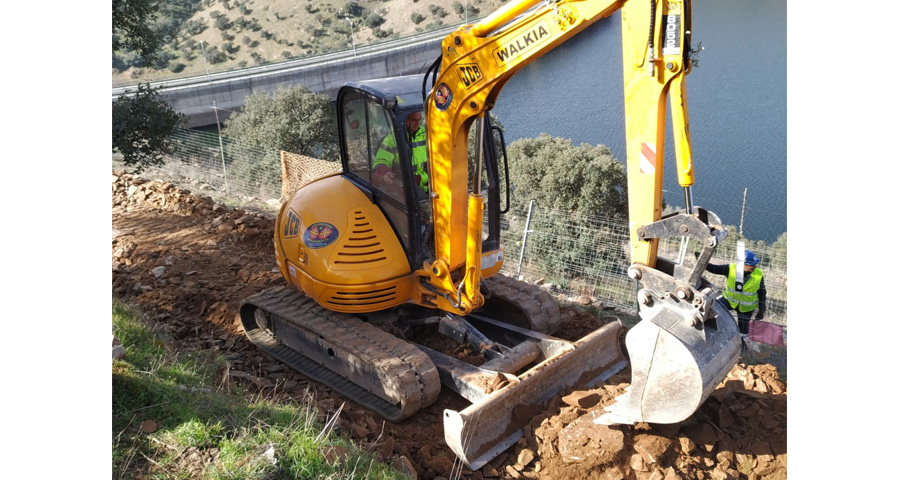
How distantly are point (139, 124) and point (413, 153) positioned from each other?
3929 millimetres

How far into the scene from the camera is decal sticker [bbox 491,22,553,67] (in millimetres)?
4379

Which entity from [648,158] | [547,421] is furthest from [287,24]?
[648,158]

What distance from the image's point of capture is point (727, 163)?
20.8m

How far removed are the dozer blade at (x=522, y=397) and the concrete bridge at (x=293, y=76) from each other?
59.9 feet

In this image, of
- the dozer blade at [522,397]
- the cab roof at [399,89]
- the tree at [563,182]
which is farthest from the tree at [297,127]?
the dozer blade at [522,397]

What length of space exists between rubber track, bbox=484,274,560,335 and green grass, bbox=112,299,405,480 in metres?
2.29

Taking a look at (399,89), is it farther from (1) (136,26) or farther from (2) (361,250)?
(1) (136,26)

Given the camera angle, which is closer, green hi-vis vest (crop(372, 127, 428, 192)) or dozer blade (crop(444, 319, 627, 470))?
dozer blade (crop(444, 319, 627, 470))

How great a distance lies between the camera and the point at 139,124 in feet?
25.8

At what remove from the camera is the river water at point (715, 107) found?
18500 millimetres

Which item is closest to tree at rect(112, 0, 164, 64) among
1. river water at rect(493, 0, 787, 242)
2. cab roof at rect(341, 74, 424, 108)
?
cab roof at rect(341, 74, 424, 108)

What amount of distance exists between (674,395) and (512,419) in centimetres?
142

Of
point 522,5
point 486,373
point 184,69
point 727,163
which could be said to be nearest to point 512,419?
point 486,373

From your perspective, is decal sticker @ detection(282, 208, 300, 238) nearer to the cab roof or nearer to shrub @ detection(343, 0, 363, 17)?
the cab roof
